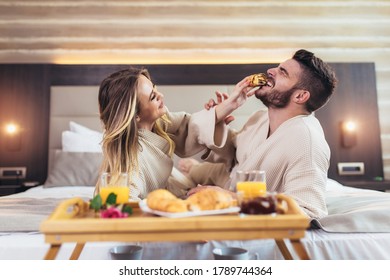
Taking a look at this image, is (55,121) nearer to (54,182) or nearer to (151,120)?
(54,182)

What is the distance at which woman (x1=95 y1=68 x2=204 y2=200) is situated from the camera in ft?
3.53

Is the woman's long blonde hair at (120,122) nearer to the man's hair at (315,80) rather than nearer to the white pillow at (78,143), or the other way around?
the man's hair at (315,80)

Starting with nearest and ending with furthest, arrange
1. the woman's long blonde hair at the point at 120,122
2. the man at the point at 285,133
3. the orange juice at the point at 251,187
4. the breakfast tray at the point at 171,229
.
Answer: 1. the breakfast tray at the point at 171,229
2. the orange juice at the point at 251,187
3. the man at the point at 285,133
4. the woman's long blonde hair at the point at 120,122

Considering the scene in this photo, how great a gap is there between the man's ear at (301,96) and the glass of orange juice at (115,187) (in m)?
0.75

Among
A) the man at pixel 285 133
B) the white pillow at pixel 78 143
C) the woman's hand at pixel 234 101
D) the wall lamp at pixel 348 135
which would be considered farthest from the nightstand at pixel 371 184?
the white pillow at pixel 78 143

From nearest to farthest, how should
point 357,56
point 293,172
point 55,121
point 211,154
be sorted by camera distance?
point 293,172, point 211,154, point 55,121, point 357,56

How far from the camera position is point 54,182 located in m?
1.94

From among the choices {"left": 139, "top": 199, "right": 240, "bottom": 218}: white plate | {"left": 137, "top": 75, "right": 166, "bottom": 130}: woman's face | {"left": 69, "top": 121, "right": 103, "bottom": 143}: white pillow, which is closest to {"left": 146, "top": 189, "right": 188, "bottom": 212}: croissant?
{"left": 139, "top": 199, "right": 240, "bottom": 218}: white plate

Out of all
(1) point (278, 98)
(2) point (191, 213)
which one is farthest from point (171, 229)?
(1) point (278, 98)

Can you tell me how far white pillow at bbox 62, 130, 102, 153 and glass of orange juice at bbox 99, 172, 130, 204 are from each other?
1.32m

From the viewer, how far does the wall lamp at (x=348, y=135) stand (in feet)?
7.43

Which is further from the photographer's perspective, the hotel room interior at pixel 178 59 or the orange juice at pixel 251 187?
the hotel room interior at pixel 178 59

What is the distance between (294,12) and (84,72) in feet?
4.94
